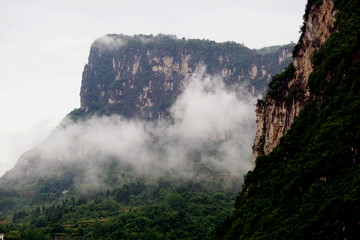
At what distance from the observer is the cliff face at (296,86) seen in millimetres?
63469

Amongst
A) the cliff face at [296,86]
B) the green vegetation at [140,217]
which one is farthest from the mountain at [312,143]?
the green vegetation at [140,217]

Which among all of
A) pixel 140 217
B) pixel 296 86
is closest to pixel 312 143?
pixel 296 86

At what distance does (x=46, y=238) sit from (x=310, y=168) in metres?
86.9

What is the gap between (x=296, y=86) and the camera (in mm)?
67438

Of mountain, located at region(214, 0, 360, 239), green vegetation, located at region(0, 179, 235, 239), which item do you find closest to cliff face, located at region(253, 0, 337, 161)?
mountain, located at region(214, 0, 360, 239)

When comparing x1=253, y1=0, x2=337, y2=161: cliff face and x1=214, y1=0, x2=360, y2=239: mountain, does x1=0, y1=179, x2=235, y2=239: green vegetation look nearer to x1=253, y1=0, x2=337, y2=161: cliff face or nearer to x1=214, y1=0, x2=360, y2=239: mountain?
x1=253, y1=0, x2=337, y2=161: cliff face

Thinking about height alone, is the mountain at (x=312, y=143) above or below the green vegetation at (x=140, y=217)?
above

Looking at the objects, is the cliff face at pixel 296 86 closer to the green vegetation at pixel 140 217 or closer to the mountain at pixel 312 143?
the mountain at pixel 312 143

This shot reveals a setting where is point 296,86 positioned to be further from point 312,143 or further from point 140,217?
point 140,217

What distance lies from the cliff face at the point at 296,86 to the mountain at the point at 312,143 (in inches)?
5.8

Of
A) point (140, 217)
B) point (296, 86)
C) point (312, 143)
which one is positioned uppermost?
point (296, 86)

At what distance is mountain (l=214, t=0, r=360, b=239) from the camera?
38281 mm

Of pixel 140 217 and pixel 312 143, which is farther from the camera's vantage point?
pixel 140 217

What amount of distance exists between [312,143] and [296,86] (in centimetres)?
1828
